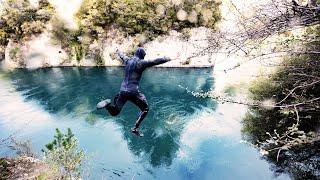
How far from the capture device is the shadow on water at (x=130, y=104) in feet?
82.7

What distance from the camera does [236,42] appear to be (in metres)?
6.19

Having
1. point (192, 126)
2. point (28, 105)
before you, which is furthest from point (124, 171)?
point (28, 105)

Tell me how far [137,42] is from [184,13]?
6.89 metres

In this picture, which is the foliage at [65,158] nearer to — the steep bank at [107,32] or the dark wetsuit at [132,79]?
the dark wetsuit at [132,79]

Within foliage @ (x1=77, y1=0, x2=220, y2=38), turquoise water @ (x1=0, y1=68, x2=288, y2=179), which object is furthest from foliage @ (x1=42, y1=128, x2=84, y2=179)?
Answer: foliage @ (x1=77, y1=0, x2=220, y2=38)

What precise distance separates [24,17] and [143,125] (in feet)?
97.2

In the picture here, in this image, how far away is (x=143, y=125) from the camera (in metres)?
28.1

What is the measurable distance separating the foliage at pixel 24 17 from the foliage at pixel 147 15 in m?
4.61

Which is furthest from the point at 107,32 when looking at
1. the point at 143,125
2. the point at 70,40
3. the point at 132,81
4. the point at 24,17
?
the point at 132,81

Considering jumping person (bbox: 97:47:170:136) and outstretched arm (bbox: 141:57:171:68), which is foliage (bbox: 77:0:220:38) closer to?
jumping person (bbox: 97:47:170:136)

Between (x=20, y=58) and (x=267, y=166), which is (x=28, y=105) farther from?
(x=267, y=166)

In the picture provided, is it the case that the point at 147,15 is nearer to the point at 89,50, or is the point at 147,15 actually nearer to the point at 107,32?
the point at 107,32

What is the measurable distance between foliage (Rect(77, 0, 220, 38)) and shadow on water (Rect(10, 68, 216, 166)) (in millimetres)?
5782

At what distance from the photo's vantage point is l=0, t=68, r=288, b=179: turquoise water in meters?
21.4
